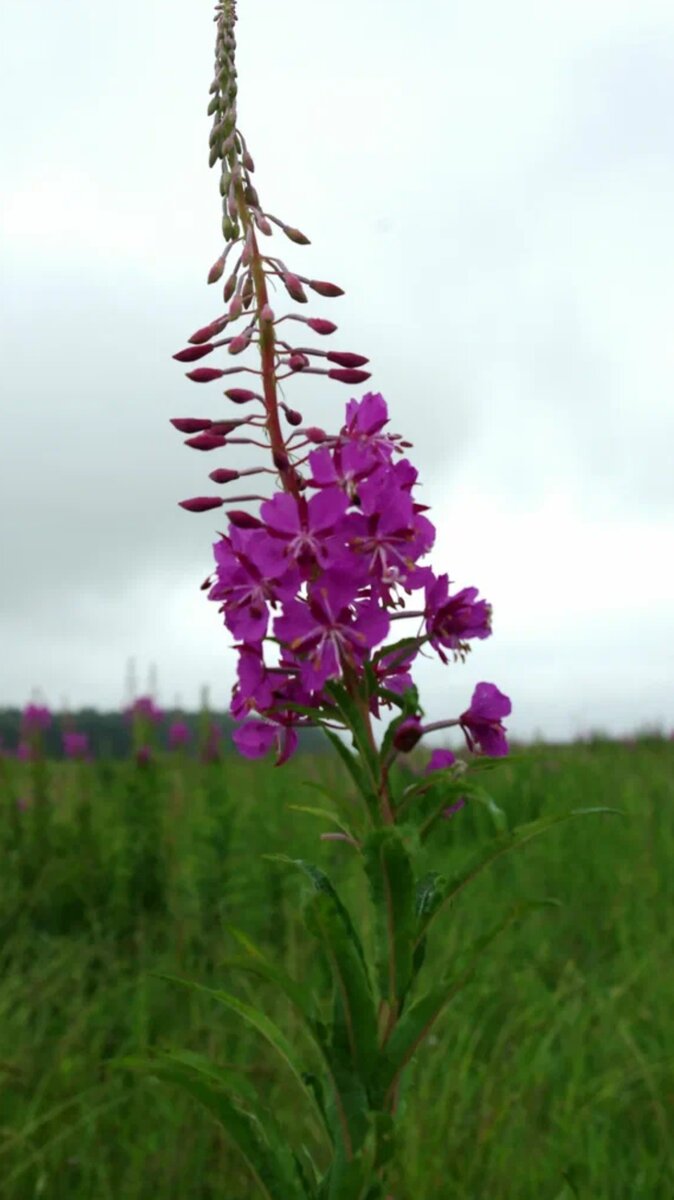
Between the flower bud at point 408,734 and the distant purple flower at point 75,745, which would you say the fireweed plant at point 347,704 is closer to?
the flower bud at point 408,734

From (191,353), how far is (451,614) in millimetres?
650

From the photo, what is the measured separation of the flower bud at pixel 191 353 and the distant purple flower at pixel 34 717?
20.2 feet

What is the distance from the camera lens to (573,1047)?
447 cm

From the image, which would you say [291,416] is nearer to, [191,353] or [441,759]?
[191,353]

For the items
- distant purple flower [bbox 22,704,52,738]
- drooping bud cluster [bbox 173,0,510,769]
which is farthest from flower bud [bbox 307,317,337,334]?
distant purple flower [bbox 22,704,52,738]

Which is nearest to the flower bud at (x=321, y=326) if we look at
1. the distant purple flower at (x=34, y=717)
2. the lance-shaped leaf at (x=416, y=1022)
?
the lance-shaped leaf at (x=416, y=1022)

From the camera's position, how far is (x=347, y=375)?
6.69ft

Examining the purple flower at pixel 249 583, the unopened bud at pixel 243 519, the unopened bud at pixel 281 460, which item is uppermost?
the unopened bud at pixel 281 460

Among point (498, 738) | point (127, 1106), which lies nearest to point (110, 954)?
point (127, 1106)

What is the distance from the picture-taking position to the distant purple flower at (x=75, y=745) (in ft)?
27.5

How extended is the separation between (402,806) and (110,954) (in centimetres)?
406

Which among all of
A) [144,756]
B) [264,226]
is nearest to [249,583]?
[264,226]

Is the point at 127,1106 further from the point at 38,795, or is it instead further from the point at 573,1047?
the point at 38,795

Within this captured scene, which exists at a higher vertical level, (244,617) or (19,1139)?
(244,617)
